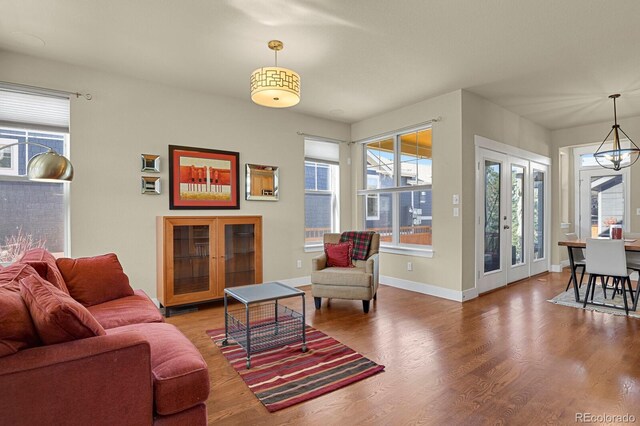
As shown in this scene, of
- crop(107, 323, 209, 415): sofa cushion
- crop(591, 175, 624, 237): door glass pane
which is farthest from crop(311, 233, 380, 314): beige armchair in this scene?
crop(591, 175, 624, 237): door glass pane

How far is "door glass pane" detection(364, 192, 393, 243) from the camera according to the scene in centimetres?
548

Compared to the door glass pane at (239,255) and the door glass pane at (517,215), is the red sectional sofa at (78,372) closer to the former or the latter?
the door glass pane at (239,255)

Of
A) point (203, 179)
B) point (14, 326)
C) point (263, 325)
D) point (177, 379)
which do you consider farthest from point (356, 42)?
point (14, 326)

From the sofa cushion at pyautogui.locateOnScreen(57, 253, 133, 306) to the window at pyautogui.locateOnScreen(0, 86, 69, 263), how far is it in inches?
42.4

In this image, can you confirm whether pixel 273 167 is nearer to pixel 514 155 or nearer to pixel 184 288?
pixel 184 288

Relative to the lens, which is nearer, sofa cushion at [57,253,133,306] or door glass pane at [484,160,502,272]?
sofa cushion at [57,253,133,306]

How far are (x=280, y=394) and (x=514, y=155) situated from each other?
4.98 m

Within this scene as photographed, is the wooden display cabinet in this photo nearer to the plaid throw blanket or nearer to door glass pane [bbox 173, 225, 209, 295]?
door glass pane [bbox 173, 225, 209, 295]

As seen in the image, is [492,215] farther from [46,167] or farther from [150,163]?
[46,167]

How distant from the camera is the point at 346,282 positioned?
12.8ft

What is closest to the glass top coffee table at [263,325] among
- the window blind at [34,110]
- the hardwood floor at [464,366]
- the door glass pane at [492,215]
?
the hardwood floor at [464,366]

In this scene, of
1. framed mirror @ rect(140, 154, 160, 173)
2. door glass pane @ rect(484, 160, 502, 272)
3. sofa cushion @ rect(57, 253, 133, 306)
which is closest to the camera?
sofa cushion @ rect(57, 253, 133, 306)

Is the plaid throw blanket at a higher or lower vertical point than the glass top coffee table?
higher

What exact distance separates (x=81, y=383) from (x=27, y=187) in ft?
10.3
